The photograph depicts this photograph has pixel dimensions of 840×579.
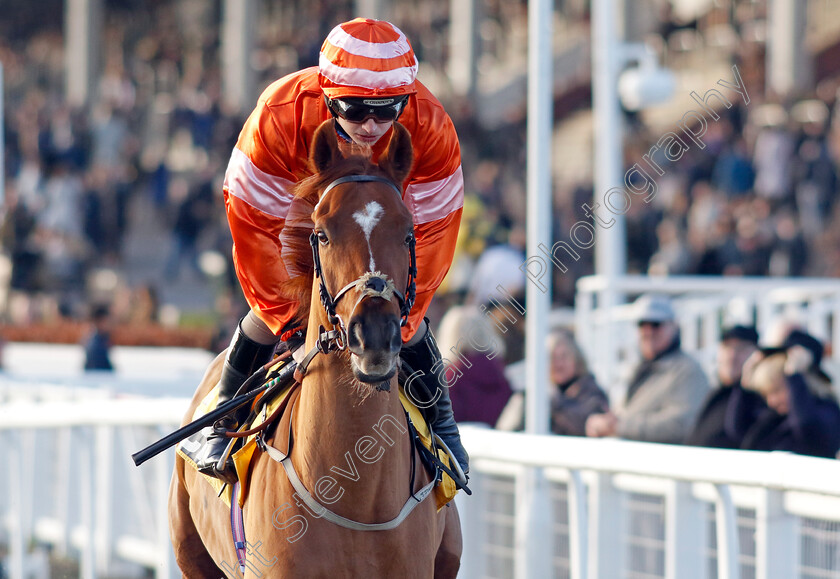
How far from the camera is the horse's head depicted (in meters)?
2.72

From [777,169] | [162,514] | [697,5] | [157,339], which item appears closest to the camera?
[162,514]

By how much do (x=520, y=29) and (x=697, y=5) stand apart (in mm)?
2636

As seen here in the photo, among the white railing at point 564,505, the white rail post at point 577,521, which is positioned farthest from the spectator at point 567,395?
the white rail post at point 577,521

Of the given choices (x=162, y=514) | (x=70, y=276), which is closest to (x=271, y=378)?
(x=162, y=514)


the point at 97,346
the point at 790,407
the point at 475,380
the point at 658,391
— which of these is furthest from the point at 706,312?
the point at 97,346

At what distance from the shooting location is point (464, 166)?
14.6 meters

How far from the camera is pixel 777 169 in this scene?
1115 centimetres

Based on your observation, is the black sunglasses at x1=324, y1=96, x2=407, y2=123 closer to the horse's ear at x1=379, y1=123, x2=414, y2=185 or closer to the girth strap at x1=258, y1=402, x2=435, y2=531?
the horse's ear at x1=379, y1=123, x2=414, y2=185

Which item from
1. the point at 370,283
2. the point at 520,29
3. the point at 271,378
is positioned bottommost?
the point at 271,378

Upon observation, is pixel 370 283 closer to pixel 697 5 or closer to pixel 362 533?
pixel 362 533

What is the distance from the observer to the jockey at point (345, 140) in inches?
125

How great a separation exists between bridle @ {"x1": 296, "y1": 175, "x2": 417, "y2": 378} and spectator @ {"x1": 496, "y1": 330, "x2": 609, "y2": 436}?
10.5ft

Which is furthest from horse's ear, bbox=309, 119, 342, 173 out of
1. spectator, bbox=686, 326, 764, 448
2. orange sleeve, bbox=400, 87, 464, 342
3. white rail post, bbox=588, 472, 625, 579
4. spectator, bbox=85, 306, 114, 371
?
spectator, bbox=85, 306, 114, 371

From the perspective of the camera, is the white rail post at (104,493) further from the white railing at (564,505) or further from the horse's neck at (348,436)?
the horse's neck at (348,436)
